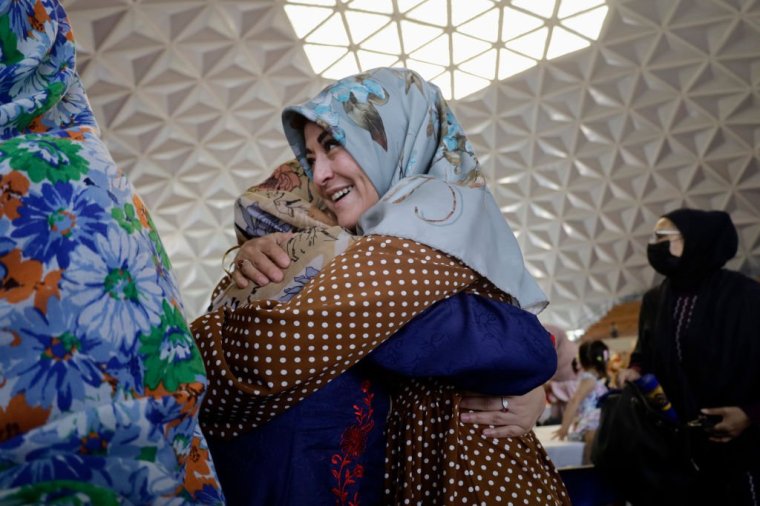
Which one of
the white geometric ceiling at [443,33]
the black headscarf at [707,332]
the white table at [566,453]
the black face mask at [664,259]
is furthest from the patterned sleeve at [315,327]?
the white geometric ceiling at [443,33]

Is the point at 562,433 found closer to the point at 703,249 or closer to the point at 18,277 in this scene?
the point at 703,249

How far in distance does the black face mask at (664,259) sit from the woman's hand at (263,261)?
10.6 ft

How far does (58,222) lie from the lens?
0.89 m

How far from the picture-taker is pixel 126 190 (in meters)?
1.02

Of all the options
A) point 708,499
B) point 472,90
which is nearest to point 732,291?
point 708,499

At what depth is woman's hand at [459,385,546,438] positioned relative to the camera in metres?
1.77

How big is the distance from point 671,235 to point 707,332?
2.41ft

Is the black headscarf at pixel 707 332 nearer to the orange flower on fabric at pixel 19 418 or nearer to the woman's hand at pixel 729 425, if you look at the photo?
the woman's hand at pixel 729 425

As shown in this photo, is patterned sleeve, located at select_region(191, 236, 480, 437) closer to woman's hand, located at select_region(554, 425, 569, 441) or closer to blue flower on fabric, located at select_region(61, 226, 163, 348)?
blue flower on fabric, located at select_region(61, 226, 163, 348)

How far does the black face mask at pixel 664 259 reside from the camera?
4.16 meters

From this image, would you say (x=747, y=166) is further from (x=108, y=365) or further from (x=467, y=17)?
(x=108, y=365)

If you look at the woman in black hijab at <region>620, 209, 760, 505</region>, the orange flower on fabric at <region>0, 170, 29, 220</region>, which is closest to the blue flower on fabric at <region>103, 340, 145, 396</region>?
the orange flower on fabric at <region>0, 170, 29, 220</region>

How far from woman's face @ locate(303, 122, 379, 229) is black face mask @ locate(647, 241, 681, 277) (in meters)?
2.84

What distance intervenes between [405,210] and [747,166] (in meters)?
14.9
